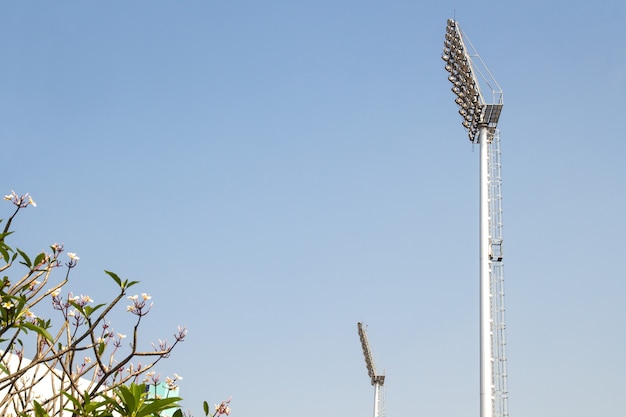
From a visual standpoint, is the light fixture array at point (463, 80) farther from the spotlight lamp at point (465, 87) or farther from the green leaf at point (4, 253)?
the green leaf at point (4, 253)

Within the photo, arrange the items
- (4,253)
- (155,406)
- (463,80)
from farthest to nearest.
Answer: (463,80)
(4,253)
(155,406)

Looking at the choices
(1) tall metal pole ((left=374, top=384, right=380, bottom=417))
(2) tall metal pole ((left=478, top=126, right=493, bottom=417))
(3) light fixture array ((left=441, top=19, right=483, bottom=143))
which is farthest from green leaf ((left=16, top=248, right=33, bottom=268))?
(1) tall metal pole ((left=374, top=384, right=380, bottom=417))

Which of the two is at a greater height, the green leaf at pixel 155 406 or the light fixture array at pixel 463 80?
the light fixture array at pixel 463 80

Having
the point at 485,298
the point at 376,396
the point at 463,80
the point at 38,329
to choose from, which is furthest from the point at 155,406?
the point at 376,396

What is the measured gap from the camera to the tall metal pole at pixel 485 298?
2550cm

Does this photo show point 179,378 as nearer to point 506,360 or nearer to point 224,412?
point 224,412

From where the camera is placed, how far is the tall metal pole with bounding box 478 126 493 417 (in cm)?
2550

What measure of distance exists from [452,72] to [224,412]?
2741 centimetres

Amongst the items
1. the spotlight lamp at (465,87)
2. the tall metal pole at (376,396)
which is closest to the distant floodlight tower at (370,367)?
the tall metal pole at (376,396)

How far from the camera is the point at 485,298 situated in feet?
87.8

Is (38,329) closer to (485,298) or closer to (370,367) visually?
(485,298)

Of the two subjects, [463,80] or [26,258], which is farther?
[463,80]

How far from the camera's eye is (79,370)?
7.29m

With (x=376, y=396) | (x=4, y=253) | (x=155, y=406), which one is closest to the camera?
(x=155, y=406)
